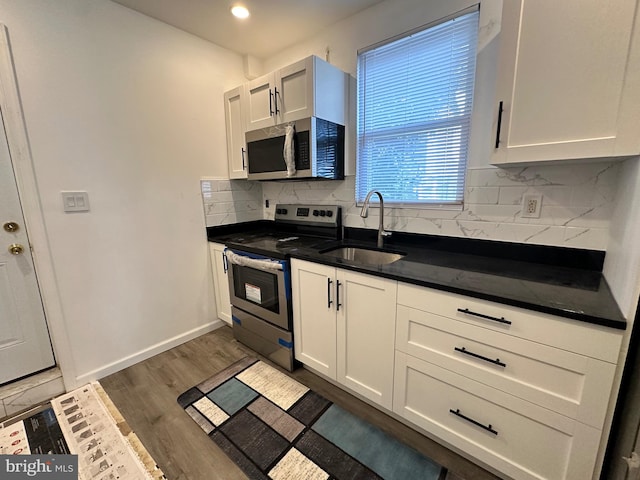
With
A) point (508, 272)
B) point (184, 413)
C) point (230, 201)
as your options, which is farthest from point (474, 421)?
point (230, 201)

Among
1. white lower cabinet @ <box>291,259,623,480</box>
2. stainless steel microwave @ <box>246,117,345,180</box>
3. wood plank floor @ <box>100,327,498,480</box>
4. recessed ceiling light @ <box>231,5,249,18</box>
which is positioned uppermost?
recessed ceiling light @ <box>231,5,249,18</box>

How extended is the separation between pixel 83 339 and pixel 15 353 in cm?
39

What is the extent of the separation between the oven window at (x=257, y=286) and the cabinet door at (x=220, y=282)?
23cm

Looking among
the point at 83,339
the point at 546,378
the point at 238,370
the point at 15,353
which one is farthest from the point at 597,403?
the point at 15,353

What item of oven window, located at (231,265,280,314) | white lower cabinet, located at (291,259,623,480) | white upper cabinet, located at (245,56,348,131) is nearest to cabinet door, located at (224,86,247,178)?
white upper cabinet, located at (245,56,348,131)

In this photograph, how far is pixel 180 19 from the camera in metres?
1.94

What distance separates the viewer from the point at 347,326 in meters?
1.59

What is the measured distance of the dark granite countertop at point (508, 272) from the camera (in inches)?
38.0

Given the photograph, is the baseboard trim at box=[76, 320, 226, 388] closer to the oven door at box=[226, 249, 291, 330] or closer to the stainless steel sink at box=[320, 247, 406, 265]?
the oven door at box=[226, 249, 291, 330]

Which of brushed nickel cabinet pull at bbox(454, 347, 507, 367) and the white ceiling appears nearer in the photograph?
brushed nickel cabinet pull at bbox(454, 347, 507, 367)

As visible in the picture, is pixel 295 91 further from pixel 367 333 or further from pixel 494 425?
pixel 494 425

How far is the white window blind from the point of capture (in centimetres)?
159

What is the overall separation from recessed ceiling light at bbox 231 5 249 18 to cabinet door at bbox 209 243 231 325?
5.63ft

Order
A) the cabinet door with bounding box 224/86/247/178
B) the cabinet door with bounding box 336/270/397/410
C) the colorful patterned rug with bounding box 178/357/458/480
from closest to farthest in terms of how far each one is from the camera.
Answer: the colorful patterned rug with bounding box 178/357/458/480, the cabinet door with bounding box 336/270/397/410, the cabinet door with bounding box 224/86/247/178
